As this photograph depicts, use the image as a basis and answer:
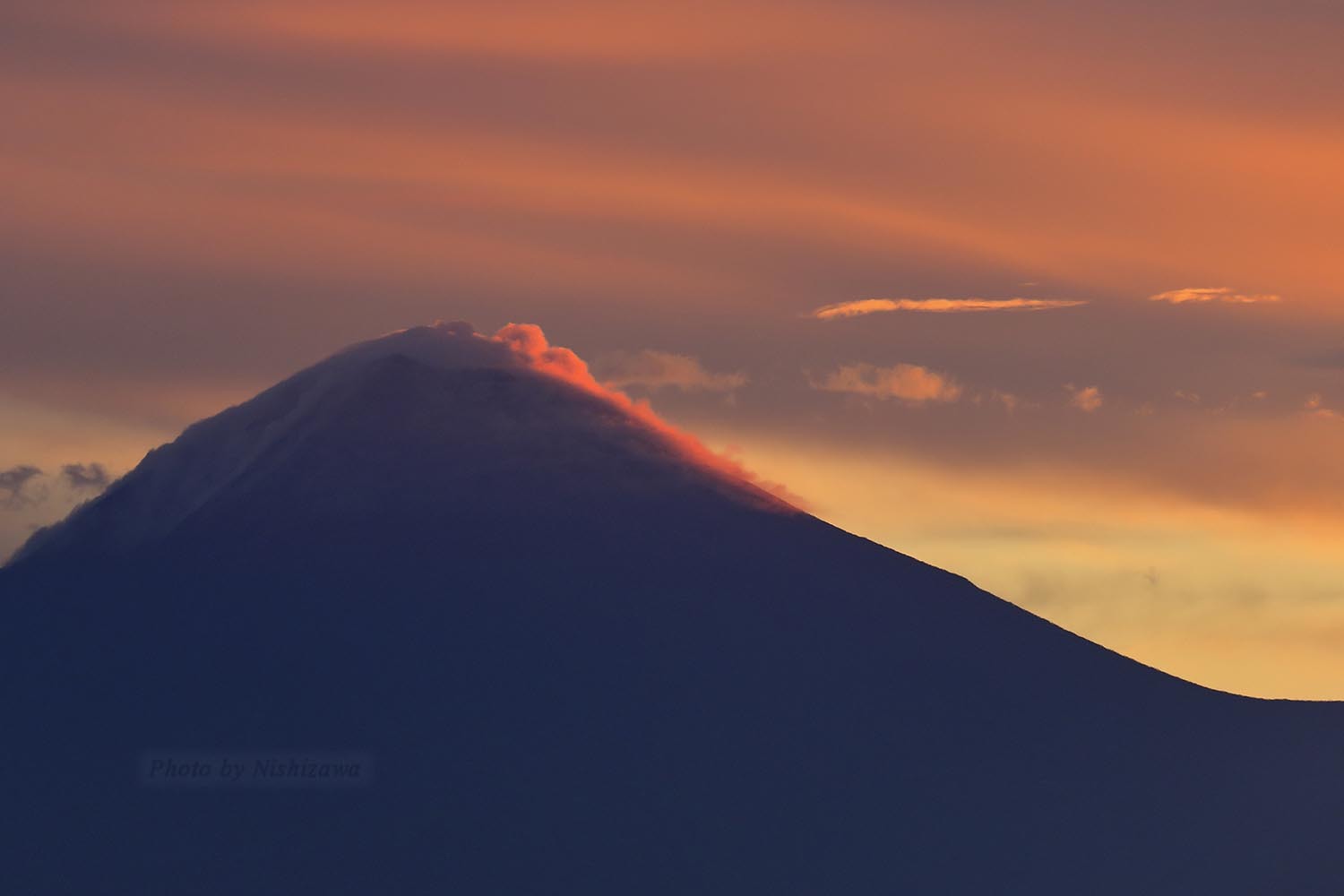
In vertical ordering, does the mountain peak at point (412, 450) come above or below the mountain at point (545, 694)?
above

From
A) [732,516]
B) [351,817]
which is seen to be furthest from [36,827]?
[732,516]

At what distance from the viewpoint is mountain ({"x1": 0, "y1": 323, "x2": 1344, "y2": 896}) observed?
479 feet

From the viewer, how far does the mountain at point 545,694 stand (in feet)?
479

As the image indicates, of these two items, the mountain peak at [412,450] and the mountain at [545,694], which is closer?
the mountain at [545,694]

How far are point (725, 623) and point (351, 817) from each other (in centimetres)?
3291

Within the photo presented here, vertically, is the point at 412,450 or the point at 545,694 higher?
the point at 412,450

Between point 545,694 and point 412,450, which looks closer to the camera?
point 545,694

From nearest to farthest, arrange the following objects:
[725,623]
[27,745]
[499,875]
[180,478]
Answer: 1. [499,875]
2. [27,745]
3. [725,623]
4. [180,478]

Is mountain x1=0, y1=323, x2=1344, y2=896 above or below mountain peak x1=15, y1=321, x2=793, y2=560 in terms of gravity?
below

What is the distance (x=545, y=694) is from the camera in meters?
158

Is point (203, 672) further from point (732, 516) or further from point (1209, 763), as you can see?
point (1209, 763)

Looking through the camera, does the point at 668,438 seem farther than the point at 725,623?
Yes

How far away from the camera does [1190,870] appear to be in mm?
147625

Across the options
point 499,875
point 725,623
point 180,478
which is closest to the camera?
point 499,875
